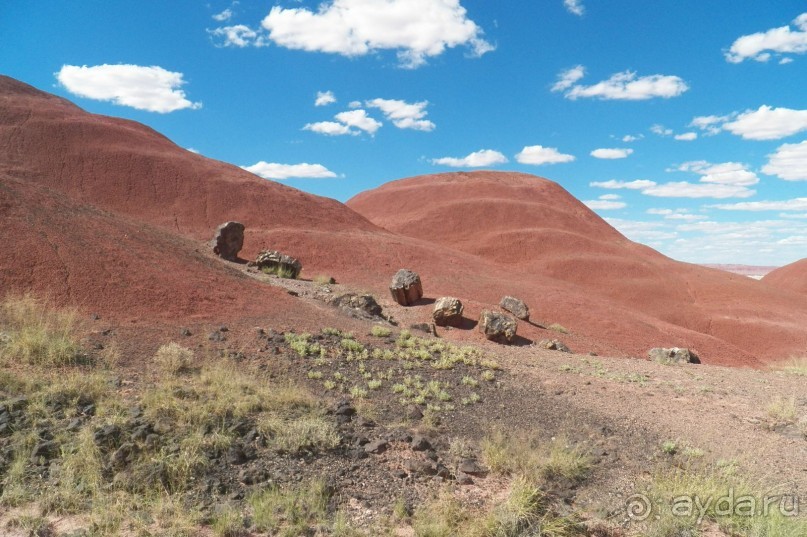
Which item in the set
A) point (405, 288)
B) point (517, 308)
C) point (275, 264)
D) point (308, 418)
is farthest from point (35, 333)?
point (517, 308)

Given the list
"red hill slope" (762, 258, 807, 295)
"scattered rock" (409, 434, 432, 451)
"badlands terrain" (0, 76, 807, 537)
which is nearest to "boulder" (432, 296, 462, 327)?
"badlands terrain" (0, 76, 807, 537)

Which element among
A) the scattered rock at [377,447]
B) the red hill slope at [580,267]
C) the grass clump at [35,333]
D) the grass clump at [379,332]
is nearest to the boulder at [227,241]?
the grass clump at [379,332]

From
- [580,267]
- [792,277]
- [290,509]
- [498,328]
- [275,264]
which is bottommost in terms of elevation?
[290,509]

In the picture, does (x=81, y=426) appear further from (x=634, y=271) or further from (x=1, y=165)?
(x=634, y=271)

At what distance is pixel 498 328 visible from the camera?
1681 centimetres

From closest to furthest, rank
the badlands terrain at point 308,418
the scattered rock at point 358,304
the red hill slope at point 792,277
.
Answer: the badlands terrain at point 308,418, the scattered rock at point 358,304, the red hill slope at point 792,277

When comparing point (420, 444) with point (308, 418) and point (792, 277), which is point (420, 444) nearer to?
point (308, 418)

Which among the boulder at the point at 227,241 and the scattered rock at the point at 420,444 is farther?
the boulder at the point at 227,241

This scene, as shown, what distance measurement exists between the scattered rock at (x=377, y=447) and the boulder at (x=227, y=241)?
18116 mm

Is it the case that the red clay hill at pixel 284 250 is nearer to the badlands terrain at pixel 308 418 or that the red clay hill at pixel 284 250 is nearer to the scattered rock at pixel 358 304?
the badlands terrain at pixel 308 418

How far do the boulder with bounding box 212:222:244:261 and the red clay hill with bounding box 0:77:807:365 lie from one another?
986mm

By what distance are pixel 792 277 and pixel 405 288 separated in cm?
5953

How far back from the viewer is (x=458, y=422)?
24.9ft

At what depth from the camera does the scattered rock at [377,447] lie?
6.22 metres
